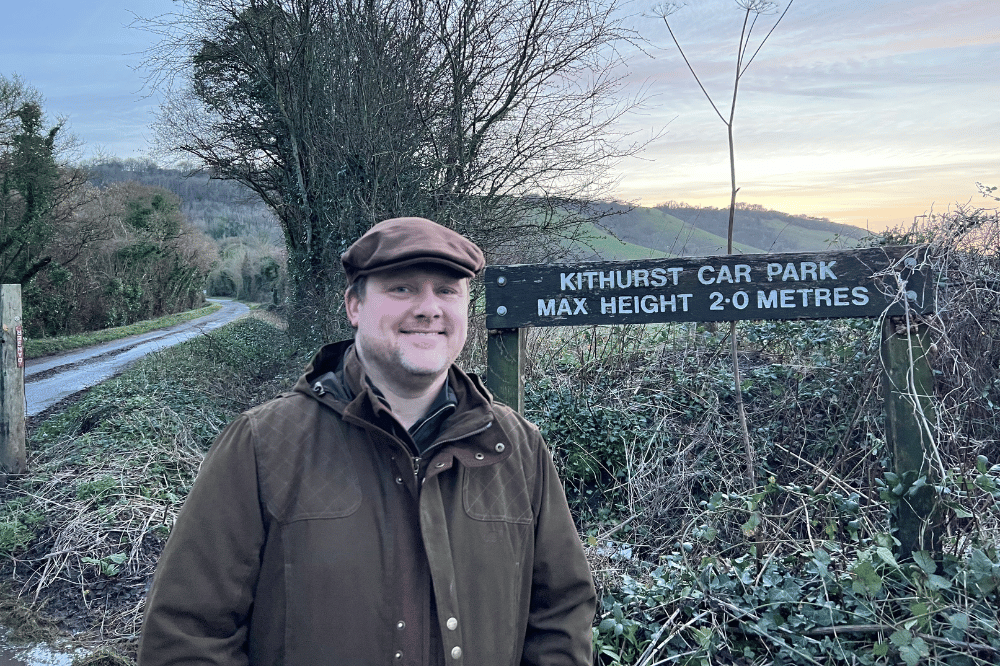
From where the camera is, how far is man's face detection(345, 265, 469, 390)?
1957 mm

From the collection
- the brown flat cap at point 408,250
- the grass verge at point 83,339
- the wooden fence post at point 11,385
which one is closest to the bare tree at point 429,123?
the wooden fence post at point 11,385

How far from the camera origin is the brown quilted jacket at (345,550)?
5.86 feet

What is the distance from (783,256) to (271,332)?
11.6 metres

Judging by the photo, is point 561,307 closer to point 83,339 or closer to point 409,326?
point 409,326

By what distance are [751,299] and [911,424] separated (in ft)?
3.54

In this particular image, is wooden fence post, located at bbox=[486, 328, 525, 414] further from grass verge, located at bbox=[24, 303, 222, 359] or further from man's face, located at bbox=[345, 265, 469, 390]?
grass verge, located at bbox=[24, 303, 222, 359]

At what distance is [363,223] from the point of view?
33.7 ft

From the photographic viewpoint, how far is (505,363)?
457 centimetres

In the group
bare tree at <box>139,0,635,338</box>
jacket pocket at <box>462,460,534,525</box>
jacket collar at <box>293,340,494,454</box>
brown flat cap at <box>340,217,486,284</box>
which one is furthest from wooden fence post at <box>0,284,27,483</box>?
jacket pocket at <box>462,460,534,525</box>

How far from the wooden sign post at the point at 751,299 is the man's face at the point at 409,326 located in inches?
94.0

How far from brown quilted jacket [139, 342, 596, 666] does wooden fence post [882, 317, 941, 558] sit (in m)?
2.68

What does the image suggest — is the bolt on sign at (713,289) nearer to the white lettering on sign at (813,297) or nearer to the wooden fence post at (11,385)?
the white lettering on sign at (813,297)

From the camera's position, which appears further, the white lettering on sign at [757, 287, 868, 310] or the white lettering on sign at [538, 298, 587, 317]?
the white lettering on sign at [538, 298, 587, 317]

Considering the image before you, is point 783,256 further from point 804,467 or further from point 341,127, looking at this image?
point 341,127
